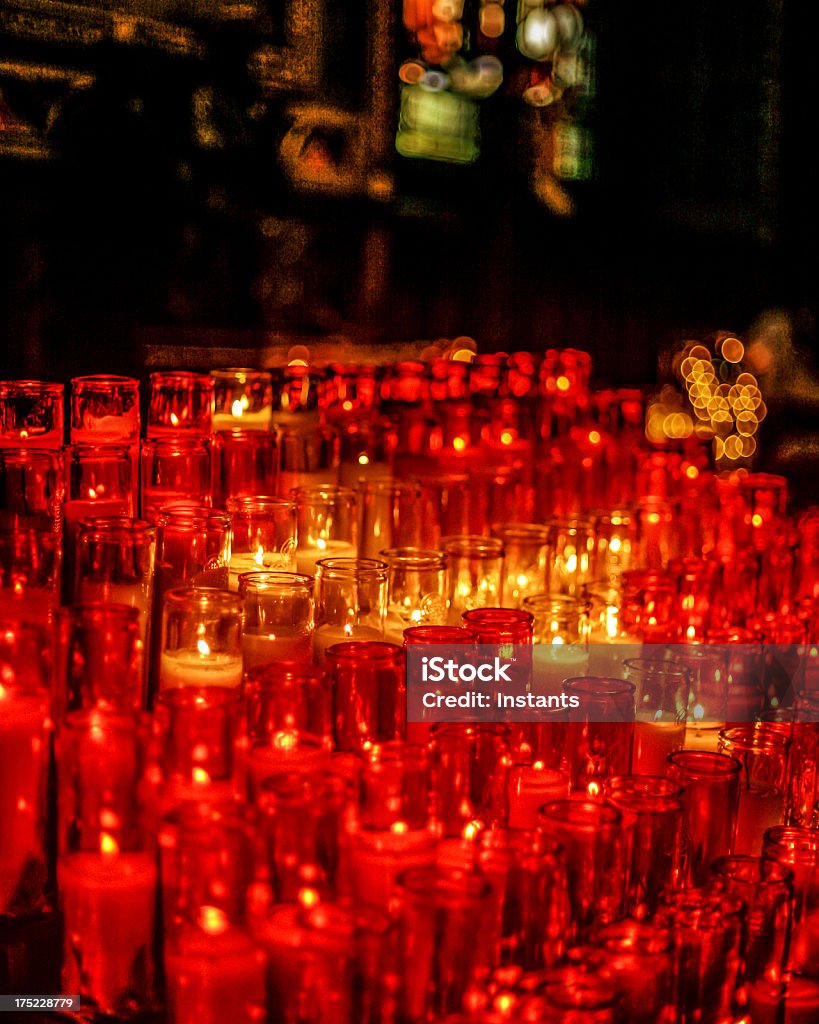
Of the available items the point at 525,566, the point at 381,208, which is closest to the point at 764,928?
the point at 525,566

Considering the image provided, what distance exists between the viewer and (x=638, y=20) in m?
3.97

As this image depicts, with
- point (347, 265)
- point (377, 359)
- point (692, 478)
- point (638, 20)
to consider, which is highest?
point (638, 20)

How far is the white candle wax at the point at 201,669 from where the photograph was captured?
1237 mm

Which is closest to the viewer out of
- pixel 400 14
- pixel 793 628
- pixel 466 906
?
pixel 466 906

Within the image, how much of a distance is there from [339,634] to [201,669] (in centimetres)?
24

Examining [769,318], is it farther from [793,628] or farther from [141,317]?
[793,628]

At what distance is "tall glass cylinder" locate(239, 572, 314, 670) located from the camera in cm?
137

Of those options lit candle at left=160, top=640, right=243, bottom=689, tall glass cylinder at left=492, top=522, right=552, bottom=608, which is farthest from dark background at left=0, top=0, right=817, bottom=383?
lit candle at left=160, top=640, right=243, bottom=689

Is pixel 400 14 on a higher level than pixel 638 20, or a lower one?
lower

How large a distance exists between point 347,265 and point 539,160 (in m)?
0.81

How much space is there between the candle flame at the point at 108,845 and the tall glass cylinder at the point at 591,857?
34 cm

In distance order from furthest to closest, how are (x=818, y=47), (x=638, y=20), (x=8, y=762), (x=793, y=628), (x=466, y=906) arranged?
(x=818, y=47)
(x=638, y=20)
(x=793, y=628)
(x=8, y=762)
(x=466, y=906)

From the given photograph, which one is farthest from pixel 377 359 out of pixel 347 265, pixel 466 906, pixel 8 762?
pixel 466 906

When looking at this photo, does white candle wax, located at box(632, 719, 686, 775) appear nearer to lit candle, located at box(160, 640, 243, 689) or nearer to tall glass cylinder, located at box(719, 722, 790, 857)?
tall glass cylinder, located at box(719, 722, 790, 857)
